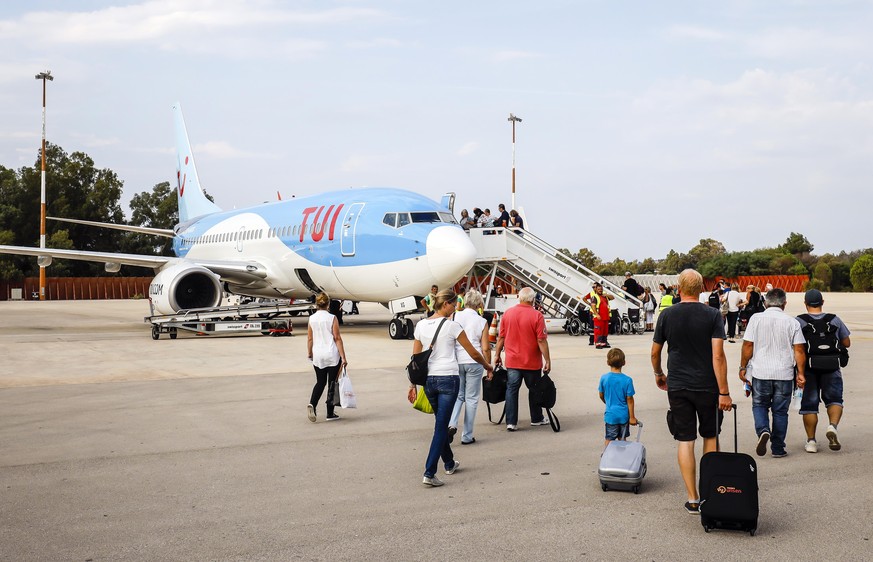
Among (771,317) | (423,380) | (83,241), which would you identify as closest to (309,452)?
(423,380)

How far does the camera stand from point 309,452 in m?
8.52

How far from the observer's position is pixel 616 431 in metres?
7.86

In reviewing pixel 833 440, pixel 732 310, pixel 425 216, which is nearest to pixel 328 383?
pixel 833 440

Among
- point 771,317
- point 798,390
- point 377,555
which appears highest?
point 771,317

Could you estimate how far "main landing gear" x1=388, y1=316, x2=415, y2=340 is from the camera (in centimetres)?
2191

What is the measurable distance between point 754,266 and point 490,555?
267 feet

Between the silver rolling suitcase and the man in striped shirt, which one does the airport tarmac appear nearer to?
the silver rolling suitcase

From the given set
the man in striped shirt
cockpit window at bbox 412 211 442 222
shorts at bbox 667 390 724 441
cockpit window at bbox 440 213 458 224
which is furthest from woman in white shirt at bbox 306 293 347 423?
cockpit window at bbox 440 213 458 224

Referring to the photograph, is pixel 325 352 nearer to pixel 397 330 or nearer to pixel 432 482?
pixel 432 482

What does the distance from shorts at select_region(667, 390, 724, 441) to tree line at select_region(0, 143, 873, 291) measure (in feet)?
212

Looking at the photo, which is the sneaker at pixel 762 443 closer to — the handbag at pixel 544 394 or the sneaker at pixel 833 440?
the sneaker at pixel 833 440

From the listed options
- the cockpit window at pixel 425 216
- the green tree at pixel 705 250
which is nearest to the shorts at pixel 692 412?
the cockpit window at pixel 425 216

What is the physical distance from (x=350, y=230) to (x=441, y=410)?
15174 millimetres

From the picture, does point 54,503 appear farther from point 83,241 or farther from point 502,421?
point 83,241
